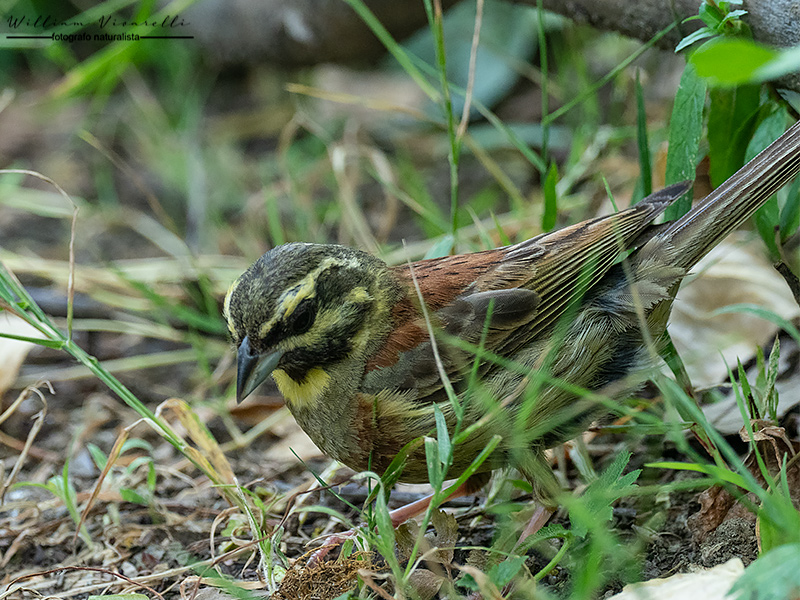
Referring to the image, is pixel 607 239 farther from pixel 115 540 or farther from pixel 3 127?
pixel 3 127

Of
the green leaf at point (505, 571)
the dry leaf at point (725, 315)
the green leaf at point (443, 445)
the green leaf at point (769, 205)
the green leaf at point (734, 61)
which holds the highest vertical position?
the green leaf at point (734, 61)

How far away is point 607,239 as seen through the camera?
3.40 m

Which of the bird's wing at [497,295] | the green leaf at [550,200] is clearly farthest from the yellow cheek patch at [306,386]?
the green leaf at [550,200]

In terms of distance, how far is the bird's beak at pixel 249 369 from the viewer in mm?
3051

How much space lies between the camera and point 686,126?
3.22 metres

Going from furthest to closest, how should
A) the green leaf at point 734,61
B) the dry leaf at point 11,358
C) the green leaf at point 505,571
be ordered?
1. the dry leaf at point 11,358
2. the green leaf at point 505,571
3. the green leaf at point 734,61

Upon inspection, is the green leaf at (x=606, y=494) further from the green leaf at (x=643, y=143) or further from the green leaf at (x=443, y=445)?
the green leaf at (x=643, y=143)

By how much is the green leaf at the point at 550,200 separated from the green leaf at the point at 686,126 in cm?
48

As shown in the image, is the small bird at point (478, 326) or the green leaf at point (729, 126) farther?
the green leaf at point (729, 126)

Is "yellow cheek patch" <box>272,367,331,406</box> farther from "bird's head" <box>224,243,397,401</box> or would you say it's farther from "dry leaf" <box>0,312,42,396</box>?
"dry leaf" <box>0,312,42,396</box>

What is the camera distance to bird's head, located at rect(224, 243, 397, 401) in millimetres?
3037

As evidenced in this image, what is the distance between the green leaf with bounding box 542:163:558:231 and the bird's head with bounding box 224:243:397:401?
2.64 feet

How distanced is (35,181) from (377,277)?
479 centimetres

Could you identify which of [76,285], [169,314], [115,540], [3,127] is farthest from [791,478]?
[3,127]
